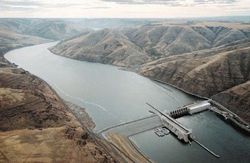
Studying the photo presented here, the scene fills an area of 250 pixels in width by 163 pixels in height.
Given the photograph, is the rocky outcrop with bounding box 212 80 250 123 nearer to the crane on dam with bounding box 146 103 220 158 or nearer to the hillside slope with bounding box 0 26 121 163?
the crane on dam with bounding box 146 103 220 158

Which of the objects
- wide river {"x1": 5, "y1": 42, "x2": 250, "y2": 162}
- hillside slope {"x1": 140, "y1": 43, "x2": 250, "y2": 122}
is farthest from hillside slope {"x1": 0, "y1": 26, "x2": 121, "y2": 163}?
hillside slope {"x1": 140, "y1": 43, "x2": 250, "y2": 122}

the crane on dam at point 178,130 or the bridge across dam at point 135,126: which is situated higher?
the crane on dam at point 178,130

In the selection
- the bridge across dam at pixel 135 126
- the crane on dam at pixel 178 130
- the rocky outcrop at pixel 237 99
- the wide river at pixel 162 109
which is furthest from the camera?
the rocky outcrop at pixel 237 99

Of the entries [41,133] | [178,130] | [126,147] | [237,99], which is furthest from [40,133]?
[237,99]

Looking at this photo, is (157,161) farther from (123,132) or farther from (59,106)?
(59,106)

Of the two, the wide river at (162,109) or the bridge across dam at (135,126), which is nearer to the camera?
the wide river at (162,109)

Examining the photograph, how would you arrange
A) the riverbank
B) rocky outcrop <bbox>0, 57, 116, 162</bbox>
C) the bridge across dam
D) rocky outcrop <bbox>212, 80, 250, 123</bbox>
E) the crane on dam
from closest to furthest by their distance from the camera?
rocky outcrop <bbox>0, 57, 116, 162</bbox> → the riverbank → the crane on dam → the bridge across dam → rocky outcrop <bbox>212, 80, 250, 123</bbox>

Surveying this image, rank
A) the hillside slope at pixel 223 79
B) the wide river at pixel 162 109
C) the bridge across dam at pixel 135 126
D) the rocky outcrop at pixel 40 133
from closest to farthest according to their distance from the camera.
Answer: the rocky outcrop at pixel 40 133 → the wide river at pixel 162 109 → the bridge across dam at pixel 135 126 → the hillside slope at pixel 223 79

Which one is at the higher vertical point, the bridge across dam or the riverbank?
the riverbank

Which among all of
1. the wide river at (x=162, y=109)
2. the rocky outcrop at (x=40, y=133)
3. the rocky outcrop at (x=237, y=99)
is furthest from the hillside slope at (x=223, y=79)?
the rocky outcrop at (x=40, y=133)

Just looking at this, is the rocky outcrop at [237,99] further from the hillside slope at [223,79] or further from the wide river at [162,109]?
the wide river at [162,109]

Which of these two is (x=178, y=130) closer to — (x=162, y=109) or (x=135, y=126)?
(x=135, y=126)
